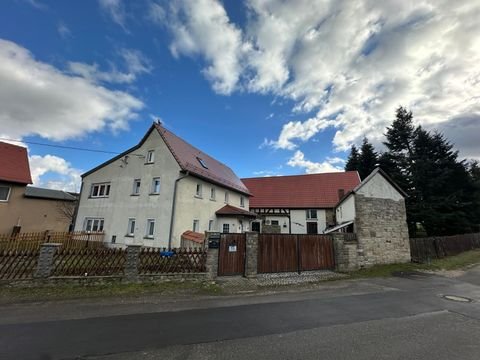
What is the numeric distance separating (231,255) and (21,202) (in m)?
23.3

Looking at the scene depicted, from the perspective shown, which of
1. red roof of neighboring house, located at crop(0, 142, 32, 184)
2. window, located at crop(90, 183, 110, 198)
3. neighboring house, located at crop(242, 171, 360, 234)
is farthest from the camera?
neighboring house, located at crop(242, 171, 360, 234)

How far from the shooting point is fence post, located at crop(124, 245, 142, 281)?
9602mm

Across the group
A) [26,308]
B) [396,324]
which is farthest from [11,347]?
[396,324]

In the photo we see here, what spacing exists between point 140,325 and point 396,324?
6121 mm

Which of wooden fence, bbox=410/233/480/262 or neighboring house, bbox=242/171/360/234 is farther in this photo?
neighboring house, bbox=242/171/360/234

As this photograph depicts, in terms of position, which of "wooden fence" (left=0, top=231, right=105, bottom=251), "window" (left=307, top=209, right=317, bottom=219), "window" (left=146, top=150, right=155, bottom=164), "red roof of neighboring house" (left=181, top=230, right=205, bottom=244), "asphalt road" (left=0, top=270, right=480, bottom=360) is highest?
"window" (left=146, top=150, right=155, bottom=164)

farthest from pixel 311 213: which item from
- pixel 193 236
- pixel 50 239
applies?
pixel 50 239

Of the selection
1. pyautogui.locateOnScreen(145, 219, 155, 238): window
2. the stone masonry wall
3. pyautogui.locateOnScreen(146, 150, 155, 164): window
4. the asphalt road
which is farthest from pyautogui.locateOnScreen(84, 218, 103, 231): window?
the stone masonry wall

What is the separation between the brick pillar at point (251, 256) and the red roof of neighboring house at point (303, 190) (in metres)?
18.7

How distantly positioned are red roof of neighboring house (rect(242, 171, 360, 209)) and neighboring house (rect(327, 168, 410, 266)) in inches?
454

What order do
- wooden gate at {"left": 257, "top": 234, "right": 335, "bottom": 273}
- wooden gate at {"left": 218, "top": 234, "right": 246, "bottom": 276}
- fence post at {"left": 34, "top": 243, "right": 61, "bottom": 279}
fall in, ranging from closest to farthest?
1. fence post at {"left": 34, "top": 243, "right": 61, "bottom": 279}
2. wooden gate at {"left": 218, "top": 234, "right": 246, "bottom": 276}
3. wooden gate at {"left": 257, "top": 234, "right": 335, "bottom": 273}

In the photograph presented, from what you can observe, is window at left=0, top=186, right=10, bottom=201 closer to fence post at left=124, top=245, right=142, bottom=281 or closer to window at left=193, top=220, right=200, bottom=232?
window at left=193, top=220, right=200, bottom=232

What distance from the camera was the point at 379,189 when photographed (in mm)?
16766

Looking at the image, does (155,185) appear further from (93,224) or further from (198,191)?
(93,224)
